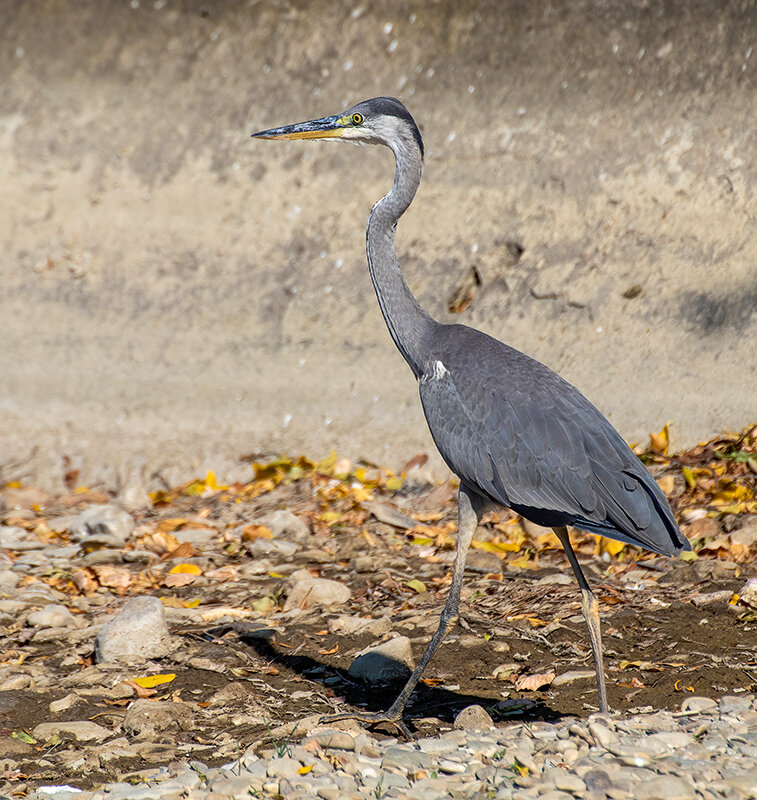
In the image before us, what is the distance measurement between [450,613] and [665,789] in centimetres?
143

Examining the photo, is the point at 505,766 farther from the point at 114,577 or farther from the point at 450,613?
the point at 114,577

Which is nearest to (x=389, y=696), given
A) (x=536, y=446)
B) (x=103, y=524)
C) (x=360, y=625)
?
(x=360, y=625)

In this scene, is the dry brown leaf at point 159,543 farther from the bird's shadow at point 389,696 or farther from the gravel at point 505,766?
the gravel at point 505,766

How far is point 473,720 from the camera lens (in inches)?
144

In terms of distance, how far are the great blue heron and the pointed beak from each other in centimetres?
39

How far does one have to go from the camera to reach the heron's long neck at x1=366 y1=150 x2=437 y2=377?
15.3 ft

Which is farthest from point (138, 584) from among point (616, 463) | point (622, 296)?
point (622, 296)

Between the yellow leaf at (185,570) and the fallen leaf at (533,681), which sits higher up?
the fallen leaf at (533,681)

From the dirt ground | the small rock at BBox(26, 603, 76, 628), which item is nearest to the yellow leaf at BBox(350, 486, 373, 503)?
the dirt ground

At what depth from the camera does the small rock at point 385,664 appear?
14.3ft

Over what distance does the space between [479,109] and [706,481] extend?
329cm

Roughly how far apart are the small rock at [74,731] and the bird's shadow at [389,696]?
90cm

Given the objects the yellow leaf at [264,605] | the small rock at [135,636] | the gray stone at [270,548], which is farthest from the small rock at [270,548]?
the small rock at [135,636]

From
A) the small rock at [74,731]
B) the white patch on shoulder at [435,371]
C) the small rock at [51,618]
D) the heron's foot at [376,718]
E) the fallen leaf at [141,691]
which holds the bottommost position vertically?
the small rock at [51,618]
